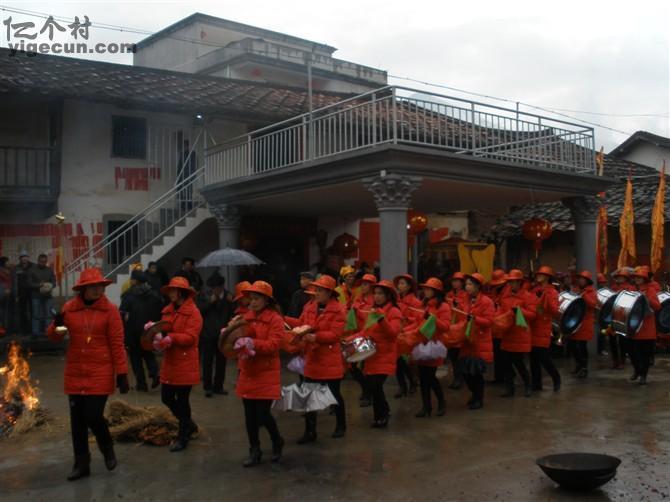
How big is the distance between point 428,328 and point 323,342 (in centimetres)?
155

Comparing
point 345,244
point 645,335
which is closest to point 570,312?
point 645,335

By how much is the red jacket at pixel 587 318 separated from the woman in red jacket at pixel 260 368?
662 centimetres

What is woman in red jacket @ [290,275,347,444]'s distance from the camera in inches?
273

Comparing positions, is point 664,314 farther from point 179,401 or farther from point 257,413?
point 179,401

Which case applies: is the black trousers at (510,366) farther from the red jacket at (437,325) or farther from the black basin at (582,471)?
the black basin at (582,471)

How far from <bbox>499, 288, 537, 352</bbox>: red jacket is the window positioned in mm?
10626

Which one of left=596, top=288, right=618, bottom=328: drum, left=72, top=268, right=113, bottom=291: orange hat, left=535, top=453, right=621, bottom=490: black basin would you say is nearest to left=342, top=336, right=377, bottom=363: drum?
left=535, top=453, right=621, bottom=490: black basin

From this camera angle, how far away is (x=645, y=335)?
405 inches

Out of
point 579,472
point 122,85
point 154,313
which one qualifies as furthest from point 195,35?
point 579,472

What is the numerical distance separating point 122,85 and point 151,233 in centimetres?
358

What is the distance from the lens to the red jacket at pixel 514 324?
370 inches

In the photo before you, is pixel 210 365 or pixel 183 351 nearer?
pixel 183 351

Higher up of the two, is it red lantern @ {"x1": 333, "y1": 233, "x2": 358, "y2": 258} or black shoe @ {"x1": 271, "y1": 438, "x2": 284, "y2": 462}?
red lantern @ {"x1": 333, "y1": 233, "x2": 358, "y2": 258}

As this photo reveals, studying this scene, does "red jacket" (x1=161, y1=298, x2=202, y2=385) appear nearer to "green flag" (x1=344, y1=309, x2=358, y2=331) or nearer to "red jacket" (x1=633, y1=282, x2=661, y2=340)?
"green flag" (x1=344, y1=309, x2=358, y2=331)
